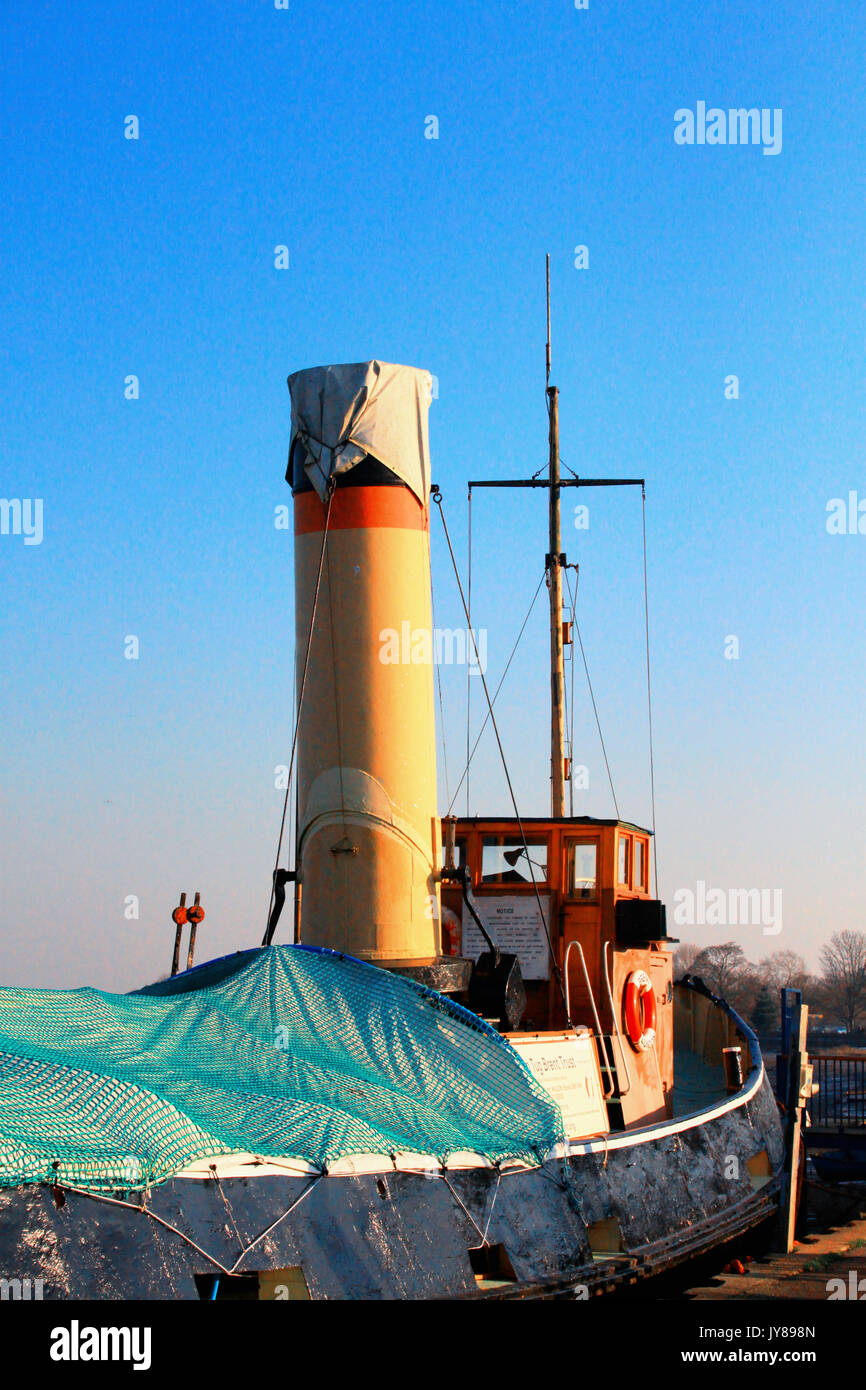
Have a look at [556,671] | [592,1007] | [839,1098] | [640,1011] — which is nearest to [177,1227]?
[592,1007]

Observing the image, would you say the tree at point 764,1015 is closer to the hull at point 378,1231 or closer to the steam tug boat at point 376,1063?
the steam tug boat at point 376,1063

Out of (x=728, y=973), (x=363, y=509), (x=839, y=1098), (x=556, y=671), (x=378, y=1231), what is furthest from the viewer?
(x=728, y=973)

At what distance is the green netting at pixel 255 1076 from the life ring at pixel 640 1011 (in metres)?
5.33

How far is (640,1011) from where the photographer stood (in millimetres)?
16703

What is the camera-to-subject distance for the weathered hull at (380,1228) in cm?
804

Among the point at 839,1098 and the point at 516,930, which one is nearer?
the point at 516,930

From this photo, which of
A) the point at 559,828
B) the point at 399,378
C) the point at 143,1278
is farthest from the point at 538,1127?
the point at 399,378

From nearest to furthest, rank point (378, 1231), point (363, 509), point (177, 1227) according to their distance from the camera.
→ point (177, 1227) → point (378, 1231) → point (363, 509)

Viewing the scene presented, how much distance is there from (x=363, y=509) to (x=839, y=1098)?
1169 inches

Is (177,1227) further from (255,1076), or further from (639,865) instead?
(639,865)

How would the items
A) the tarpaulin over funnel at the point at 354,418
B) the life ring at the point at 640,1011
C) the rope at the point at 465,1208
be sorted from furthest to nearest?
the life ring at the point at 640,1011, the tarpaulin over funnel at the point at 354,418, the rope at the point at 465,1208

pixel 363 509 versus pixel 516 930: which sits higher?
pixel 363 509

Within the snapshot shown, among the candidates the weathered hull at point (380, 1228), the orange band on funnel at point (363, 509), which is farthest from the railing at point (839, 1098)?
the orange band on funnel at point (363, 509)

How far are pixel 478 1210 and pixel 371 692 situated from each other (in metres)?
5.68
